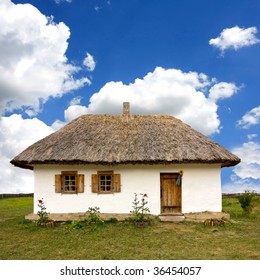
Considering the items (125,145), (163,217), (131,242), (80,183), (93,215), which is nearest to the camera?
(131,242)

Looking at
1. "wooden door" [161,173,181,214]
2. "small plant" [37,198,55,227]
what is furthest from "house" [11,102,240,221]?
Answer: "small plant" [37,198,55,227]

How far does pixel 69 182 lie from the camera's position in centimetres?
1424

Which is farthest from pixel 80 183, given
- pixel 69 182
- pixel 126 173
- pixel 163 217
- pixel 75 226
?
pixel 163 217

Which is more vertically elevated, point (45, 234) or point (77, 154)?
point (77, 154)

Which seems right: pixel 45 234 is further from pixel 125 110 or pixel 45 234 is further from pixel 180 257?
pixel 125 110

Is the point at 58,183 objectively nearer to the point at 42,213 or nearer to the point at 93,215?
the point at 42,213

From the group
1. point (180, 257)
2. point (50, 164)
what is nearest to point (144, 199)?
point (50, 164)

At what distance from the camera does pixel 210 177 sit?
47.0 ft

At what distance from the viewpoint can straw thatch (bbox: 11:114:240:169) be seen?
1359cm

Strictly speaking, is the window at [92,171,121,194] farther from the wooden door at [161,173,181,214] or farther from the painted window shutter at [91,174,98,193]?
the wooden door at [161,173,181,214]

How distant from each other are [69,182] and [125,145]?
2842 mm

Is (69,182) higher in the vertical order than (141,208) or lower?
higher

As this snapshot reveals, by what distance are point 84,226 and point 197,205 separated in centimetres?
483

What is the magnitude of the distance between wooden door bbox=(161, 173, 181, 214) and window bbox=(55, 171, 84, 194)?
11.2 ft
